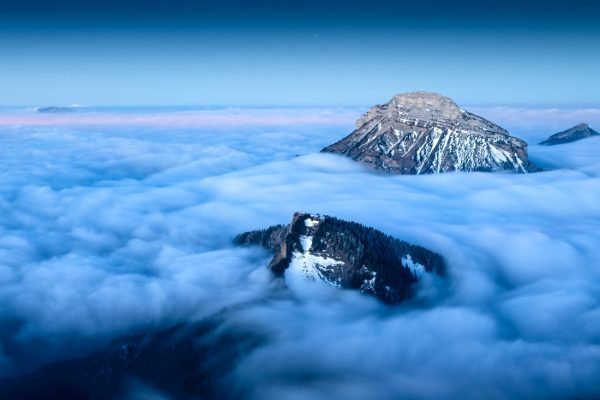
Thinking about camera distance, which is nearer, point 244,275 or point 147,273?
point 244,275

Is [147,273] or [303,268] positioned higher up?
[303,268]

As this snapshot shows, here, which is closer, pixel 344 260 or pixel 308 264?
pixel 344 260

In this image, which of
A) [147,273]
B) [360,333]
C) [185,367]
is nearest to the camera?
[185,367]

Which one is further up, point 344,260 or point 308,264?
point 344,260

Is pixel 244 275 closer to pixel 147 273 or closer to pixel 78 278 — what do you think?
pixel 147 273

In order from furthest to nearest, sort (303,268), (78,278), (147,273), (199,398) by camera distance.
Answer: (147,273) → (78,278) → (303,268) → (199,398)

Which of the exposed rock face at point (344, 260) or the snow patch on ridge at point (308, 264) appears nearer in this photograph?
the exposed rock face at point (344, 260)

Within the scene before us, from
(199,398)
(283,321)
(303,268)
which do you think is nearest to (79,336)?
(199,398)

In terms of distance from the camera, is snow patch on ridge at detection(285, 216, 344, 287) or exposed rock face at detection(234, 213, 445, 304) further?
snow patch on ridge at detection(285, 216, 344, 287)
